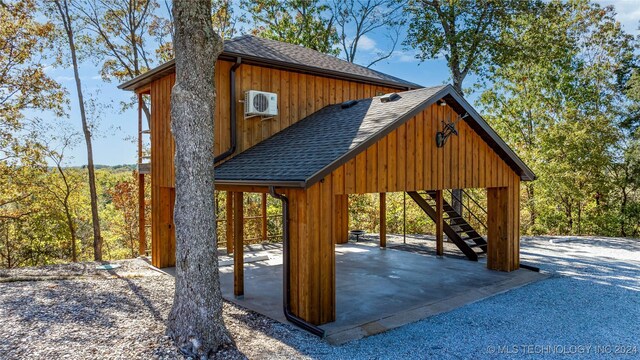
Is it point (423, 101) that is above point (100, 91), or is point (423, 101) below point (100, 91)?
below

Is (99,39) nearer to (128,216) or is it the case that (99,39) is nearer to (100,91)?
(100,91)

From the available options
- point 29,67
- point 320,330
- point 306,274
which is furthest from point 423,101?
point 29,67

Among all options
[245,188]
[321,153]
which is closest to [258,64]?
[245,188]

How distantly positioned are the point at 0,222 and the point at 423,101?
17.2 metres

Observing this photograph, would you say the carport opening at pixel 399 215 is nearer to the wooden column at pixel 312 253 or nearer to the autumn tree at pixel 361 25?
the autumn tree at pixel 361 25

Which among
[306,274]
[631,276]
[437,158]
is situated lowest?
[631,276]

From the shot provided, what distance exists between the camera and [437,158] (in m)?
7.38

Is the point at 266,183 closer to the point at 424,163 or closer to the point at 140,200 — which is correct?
the point at 424,163

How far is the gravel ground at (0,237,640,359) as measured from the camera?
4.62 meters

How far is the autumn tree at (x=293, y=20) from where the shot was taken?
19375 millimetres

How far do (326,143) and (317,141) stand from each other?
1.36ft

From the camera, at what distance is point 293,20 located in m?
19.9

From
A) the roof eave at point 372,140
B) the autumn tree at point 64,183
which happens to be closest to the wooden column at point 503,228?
the roof eave at point 372,140

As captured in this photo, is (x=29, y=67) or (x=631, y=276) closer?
(x=631, y=276)
